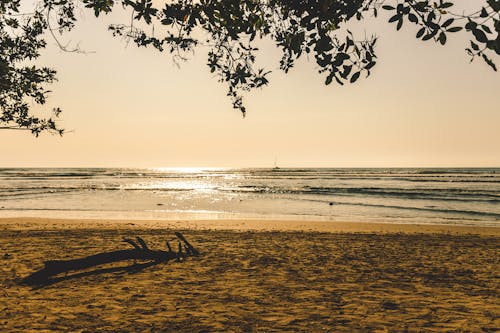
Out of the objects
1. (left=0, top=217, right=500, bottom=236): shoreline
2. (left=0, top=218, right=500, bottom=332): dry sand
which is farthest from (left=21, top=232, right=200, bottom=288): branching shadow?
(left=0, top=217, right=500, bottom=236): shoreline

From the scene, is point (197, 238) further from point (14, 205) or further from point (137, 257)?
point (14, 205)

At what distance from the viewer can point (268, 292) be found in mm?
→ 7684

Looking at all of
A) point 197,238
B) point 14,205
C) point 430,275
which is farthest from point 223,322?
point 14,205

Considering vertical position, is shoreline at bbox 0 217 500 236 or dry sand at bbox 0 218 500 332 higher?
dry sand at bbox 0 218 500 332

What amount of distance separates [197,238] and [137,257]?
167 inches

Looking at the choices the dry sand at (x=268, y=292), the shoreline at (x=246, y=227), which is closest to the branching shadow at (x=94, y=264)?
the dry sand at (x=268, y=292)

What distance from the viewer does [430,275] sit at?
364 inches

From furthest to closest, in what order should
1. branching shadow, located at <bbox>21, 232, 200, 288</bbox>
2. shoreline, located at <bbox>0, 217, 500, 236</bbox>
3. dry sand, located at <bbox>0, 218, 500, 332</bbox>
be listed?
shoreline, located at <bbox>0, 217, 500, 236</bbox>
branching shadow, located at <bbox>21, 232, 200, 288</bbox>
dry sand, located at <bbox>0, 218, 500, 332</bbox>

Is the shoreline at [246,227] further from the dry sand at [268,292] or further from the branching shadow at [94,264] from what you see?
the branching shadow at [94,264]

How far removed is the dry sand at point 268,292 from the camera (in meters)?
6.04

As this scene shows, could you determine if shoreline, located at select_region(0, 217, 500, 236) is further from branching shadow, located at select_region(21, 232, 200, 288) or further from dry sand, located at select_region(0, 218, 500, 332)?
branching shadow, located at select_region(21, 232, 200, 288)

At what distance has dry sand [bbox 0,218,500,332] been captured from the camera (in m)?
6.04

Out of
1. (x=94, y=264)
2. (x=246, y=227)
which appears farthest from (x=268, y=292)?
(x=246, y=227)

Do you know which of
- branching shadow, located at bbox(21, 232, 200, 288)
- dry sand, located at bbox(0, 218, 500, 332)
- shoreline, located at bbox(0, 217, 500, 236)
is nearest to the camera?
dry sand, located at bbox(0, 218, 500, 332)
